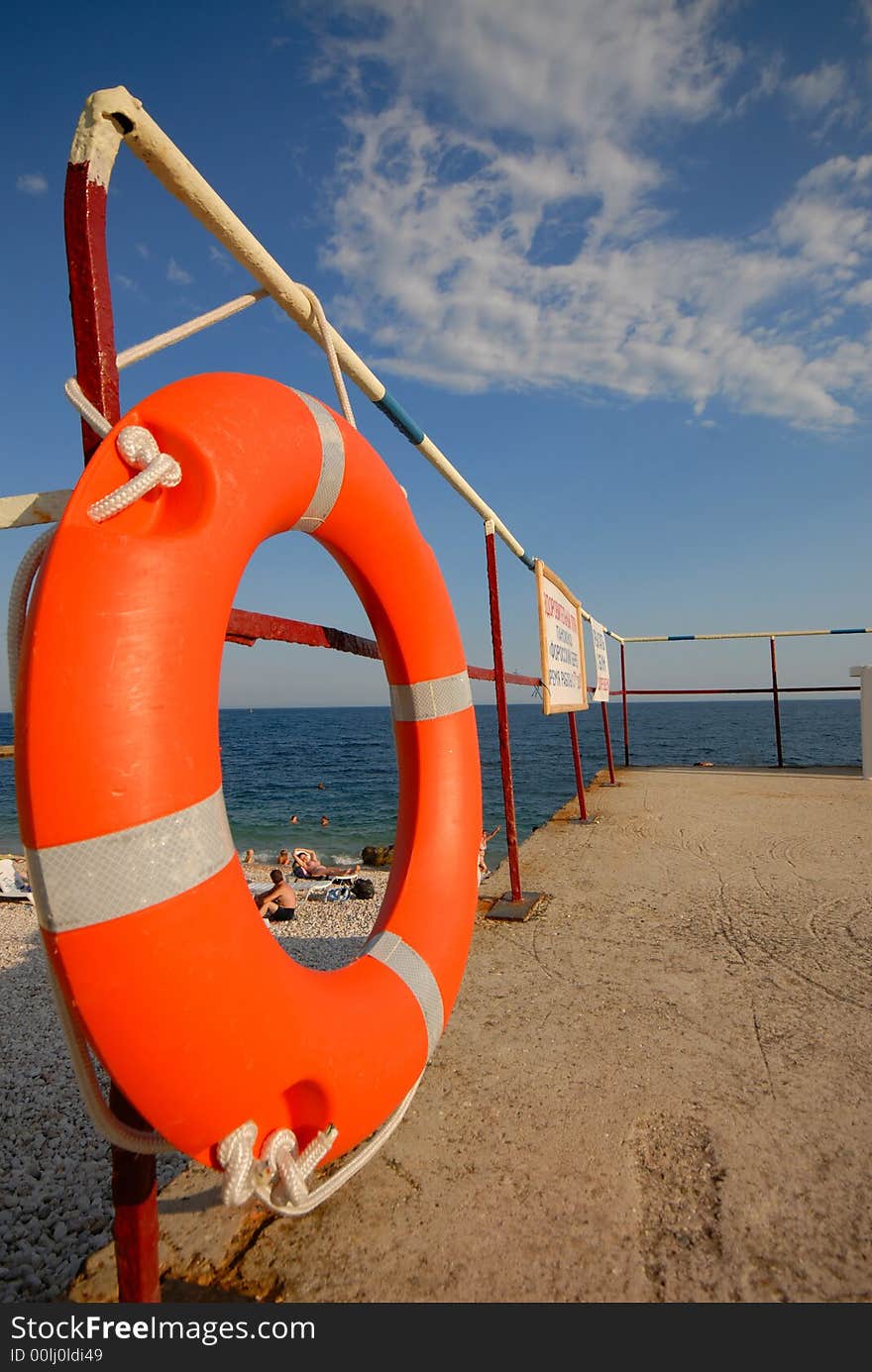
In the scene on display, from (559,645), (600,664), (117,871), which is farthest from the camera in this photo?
(600,664)

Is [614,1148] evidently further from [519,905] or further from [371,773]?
[371,773]

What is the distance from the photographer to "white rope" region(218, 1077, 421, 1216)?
920 millimetres

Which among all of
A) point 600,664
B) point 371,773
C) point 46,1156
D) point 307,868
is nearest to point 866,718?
point 600,664

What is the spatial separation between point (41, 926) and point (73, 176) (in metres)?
1.07

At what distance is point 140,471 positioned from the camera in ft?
3.20

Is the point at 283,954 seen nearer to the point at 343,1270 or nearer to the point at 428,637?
the point at 343,1270

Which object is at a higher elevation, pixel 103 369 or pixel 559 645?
pixel 103 369

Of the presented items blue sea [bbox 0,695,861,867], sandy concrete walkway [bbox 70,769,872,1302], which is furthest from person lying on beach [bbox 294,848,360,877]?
sandy concrete walkway [bbox 70,769,872,1302]

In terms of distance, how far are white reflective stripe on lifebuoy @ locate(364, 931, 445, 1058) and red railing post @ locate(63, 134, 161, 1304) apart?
0.51 metres

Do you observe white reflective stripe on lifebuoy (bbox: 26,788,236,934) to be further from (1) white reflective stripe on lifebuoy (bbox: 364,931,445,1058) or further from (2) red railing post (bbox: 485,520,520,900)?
(2) red railing post (bbox: 485,520,520,900)

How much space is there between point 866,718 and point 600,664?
261 centimetres

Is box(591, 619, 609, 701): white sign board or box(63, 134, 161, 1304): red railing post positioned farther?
box(591, 619, 609, 701): white sign board

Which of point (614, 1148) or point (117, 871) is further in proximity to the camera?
point (614, 1148)

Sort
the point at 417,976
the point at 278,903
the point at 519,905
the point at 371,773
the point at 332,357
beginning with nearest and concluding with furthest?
1. the point at 417,976
2. the point at 332,357
3. the point at 519,905
4. the point at 278,903
5. the point at 371,773
